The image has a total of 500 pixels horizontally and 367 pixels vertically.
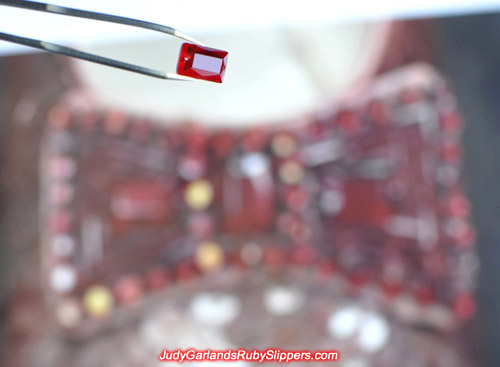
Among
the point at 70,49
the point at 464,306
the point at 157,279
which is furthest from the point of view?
the point at 157,279

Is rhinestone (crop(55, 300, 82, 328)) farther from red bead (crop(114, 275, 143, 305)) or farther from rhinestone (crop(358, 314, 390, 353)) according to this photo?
rhinestone (crop(358, 314, 390, 353))

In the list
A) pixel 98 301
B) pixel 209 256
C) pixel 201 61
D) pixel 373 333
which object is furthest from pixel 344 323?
pixel 201 61

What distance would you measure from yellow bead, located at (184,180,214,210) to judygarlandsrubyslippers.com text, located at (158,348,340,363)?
377 mm

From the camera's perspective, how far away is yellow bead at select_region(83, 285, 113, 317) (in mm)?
1472

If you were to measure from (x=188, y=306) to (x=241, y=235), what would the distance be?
0.23 meters

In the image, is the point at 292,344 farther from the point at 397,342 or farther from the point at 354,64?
the point at 354,64

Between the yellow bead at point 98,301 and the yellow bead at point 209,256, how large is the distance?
0.25m

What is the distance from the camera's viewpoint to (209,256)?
147cm

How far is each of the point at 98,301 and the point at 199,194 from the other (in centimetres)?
38

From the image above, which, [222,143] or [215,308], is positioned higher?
[222,143]

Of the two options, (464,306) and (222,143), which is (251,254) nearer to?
(222,143)

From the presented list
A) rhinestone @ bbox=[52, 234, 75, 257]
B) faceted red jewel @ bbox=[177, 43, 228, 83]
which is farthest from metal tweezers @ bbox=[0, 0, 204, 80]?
rhinestone @ bbox=[52, 234, 75, 257]

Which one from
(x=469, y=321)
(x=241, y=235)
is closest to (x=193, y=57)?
(x=241, y=235)

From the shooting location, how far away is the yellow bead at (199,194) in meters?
A: 1.51
